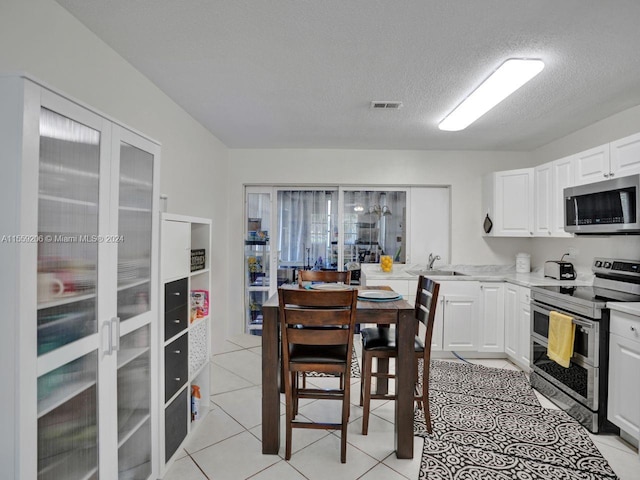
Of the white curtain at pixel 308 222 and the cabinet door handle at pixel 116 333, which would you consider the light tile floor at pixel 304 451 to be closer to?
the cabinet door handle at pixel 116 333

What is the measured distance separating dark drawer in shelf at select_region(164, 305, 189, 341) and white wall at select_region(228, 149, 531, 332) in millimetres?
2601

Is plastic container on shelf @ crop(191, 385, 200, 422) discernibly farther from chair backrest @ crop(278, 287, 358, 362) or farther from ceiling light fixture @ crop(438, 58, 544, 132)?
ceiling light fixture @ crop(438, 58, 544, 132)

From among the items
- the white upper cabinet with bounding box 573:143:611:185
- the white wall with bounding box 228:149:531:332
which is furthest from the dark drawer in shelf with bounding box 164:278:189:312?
the white upper cabinet with bounding box 573:143:611:185

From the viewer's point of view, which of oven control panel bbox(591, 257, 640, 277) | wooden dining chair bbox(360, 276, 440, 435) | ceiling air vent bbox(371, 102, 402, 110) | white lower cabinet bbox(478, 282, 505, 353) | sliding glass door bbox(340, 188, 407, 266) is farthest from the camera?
sliding glass door bbox(340, 188, 407, 266)

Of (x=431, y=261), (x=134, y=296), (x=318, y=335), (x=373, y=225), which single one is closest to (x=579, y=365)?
(x=318, y=335)

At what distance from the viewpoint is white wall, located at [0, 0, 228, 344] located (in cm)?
154

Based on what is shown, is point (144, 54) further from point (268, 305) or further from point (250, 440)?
point (250, 440)

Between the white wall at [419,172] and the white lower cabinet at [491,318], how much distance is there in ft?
2.42

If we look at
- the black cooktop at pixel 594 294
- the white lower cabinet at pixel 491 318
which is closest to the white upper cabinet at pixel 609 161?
the black cooktop at pixel 594 294

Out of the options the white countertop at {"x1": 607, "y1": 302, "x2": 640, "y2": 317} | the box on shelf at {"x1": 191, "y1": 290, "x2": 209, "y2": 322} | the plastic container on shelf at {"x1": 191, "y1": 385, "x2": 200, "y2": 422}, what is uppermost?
the white countertop at {"x1": 607, "y1": 302, "x2": 640, "y2": 317}

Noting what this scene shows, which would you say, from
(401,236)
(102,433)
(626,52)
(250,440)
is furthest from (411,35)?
(401,236)

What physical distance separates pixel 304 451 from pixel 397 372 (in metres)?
0.77

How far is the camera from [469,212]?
448cm

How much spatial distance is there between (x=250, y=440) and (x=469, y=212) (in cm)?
360
